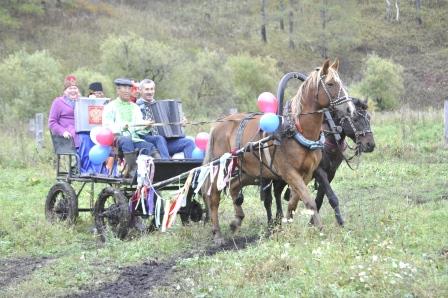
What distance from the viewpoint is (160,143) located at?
9.98m

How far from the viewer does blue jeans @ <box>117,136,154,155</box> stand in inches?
380

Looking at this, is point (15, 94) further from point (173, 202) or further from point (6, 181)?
point (173, 202)

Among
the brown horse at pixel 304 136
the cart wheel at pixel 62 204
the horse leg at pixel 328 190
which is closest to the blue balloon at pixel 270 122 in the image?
the brown horse at pixel 304 136

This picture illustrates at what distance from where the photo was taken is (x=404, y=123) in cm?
2081

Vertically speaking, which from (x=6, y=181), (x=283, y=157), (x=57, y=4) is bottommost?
(x=6, y=181)

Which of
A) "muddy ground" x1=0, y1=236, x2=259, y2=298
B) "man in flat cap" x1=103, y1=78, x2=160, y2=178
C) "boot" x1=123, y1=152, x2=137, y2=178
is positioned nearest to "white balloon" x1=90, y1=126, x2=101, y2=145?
"man in flat cap" x1=103, y1=78, x2=160, y2=178

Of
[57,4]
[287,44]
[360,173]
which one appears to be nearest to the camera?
[360,173]

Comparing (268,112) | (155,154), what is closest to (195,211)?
(155,154)

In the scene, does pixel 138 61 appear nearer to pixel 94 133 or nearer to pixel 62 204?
pixel 62 204

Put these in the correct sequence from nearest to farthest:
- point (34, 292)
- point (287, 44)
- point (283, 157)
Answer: point (34, 292) < point (283, 157) < point (287, 44)

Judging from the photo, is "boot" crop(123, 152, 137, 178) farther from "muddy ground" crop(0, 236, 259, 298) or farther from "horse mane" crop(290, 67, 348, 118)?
"horse mane" crop(290, 67, 348, 118)

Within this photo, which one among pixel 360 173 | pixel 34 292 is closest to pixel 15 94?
pixel 360 173

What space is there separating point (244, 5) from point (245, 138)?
2341 inches

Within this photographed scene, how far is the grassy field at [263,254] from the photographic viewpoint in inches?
228
